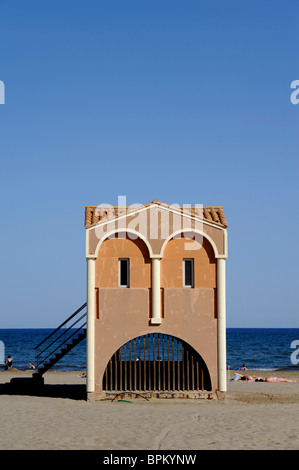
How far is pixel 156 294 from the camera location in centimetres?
2673

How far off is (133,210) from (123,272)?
8.71 feet

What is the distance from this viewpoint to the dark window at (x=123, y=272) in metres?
27.1

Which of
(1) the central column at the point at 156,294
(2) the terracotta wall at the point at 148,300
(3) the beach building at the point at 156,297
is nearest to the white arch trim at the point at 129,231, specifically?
(3) the beach building at the point at 156,297

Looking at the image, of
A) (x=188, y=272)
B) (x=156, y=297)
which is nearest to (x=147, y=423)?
(x=156, y=297)

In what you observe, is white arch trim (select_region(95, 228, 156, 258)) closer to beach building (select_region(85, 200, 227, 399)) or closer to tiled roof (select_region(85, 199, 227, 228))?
beach building (select_region(85, 200, 227, 399))

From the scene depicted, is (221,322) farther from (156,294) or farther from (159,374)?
(159,374)

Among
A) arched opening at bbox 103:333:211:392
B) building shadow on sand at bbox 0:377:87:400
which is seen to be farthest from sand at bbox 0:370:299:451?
arched opening at bbox 103:333:211:392

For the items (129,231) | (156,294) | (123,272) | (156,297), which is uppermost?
(129,231)

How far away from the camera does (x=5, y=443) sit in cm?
1725

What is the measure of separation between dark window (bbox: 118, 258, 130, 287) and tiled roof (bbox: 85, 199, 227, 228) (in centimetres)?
196

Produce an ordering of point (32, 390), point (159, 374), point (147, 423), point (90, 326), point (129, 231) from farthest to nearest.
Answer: point (32, 390) < point (159, 374) < point (129, 231) < point (90, 326) < point (147, 423)

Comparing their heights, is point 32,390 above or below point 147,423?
below

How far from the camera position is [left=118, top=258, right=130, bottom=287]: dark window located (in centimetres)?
2708
